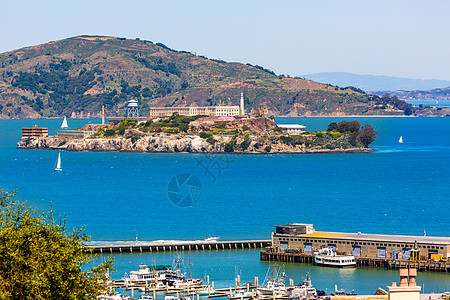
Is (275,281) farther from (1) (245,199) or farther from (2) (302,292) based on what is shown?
(1) (245,199)

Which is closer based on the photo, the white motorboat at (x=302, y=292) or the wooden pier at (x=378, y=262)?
the white motorboat at (x=302, y=292)

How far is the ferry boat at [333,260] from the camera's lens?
225ft

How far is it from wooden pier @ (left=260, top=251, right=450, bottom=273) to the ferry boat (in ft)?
2.01

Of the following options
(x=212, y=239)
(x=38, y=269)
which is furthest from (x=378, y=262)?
(x=38, y=269)

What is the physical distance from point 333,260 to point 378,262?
3351 millimetres

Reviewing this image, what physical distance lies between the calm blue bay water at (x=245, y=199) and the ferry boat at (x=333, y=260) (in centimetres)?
126

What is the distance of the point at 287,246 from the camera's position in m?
73.4

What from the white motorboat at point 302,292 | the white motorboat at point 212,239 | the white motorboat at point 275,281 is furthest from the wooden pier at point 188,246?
the white motorboat at point 302,292

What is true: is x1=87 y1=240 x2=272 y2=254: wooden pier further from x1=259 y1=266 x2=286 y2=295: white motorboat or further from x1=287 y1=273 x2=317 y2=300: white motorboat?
x1=287 y1=273 x2=317 y2=300: white motorboat

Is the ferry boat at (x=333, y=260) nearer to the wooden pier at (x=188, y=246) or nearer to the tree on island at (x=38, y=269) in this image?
the wooden pier at (x=188, y=246)

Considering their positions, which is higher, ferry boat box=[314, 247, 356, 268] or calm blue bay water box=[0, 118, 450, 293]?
ferry boat box=[314, 247, 356, 268]

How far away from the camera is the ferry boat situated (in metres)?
68.7

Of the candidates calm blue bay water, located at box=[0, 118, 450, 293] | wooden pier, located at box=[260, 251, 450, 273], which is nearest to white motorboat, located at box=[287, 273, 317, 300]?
calm blue bay water, located at box=[0, 118, 450, 293]

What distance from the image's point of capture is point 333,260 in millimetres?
68875
